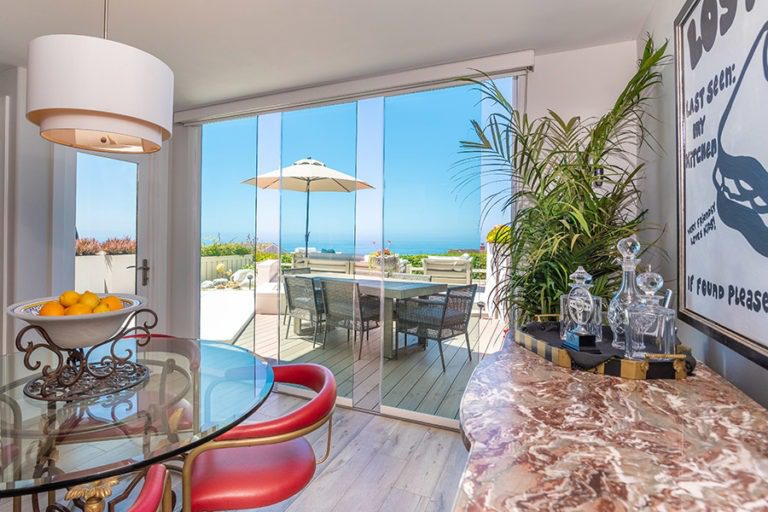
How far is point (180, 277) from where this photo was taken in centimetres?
371

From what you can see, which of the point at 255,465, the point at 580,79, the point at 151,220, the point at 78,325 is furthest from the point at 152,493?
the point at 151,220

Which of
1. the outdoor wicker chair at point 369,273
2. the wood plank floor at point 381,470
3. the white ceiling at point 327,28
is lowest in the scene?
the wood plank floor at point 381,470

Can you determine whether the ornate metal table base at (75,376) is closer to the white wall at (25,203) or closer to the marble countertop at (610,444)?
the marble countertop at (610,444)

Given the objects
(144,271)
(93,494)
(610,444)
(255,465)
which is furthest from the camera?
(144,271)

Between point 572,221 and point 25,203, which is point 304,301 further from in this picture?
point 572,221

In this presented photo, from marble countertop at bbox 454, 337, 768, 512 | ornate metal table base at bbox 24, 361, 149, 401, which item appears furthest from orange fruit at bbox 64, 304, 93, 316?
marble countertop at bbox 454, 337, 768, 512

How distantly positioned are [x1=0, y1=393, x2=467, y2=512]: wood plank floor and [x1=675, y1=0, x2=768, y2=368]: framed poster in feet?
4.91

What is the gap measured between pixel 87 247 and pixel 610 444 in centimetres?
383

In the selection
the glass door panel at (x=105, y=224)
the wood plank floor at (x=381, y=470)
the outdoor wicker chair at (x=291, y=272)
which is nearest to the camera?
the wood plank floor at (x=381, y=470)

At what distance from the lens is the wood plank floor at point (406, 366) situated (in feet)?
8.85

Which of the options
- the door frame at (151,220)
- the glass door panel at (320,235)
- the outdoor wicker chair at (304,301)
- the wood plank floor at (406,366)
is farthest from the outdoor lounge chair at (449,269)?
the door frame at (151,220)

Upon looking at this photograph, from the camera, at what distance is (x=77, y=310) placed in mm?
1280

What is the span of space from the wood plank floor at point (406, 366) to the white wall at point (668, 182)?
3.96 feet

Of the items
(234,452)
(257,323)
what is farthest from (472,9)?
(257,323)
